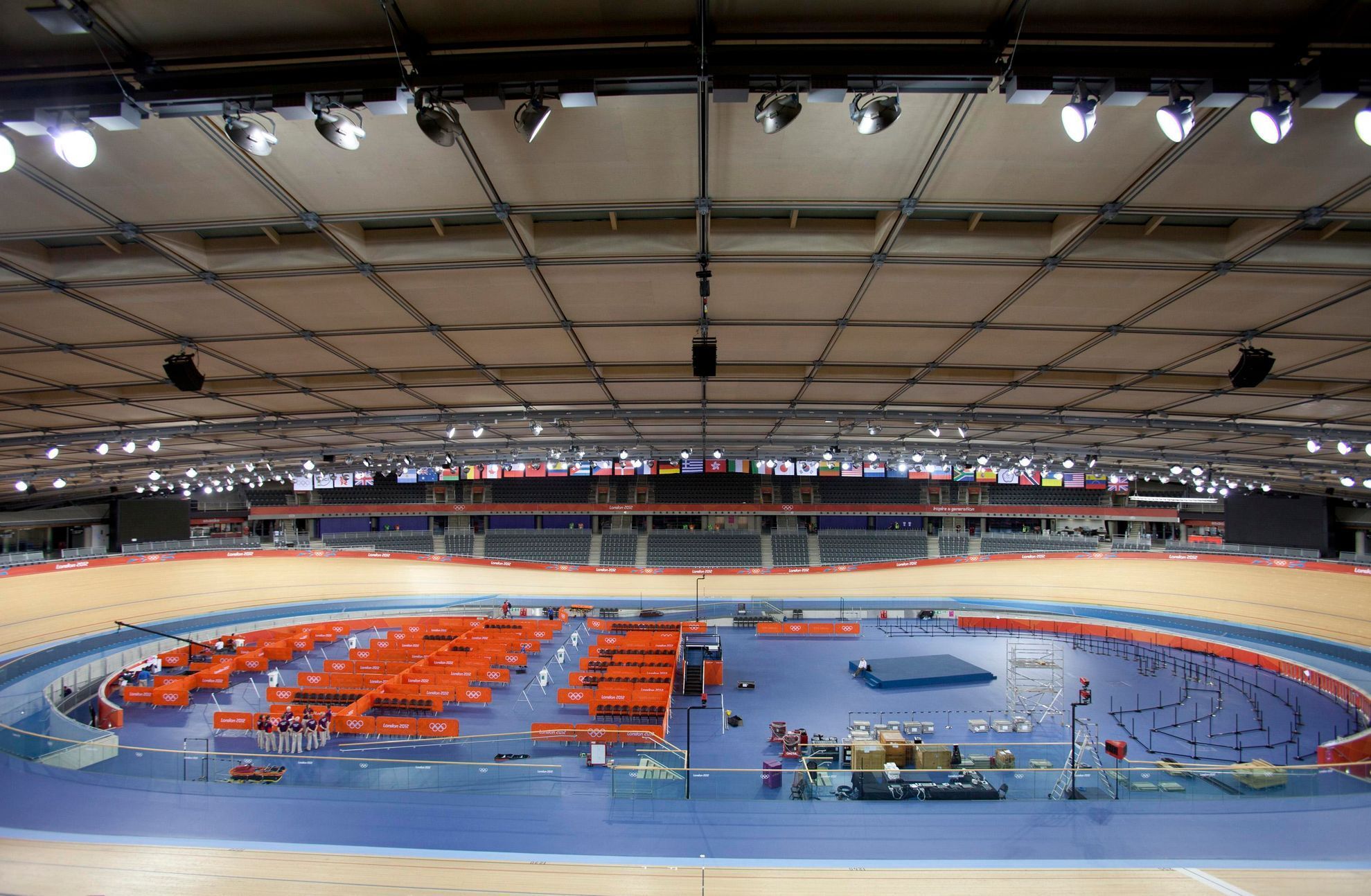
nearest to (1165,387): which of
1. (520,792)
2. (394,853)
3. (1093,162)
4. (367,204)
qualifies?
(1093,162)

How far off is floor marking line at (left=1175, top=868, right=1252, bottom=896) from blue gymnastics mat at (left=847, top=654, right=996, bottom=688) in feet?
40.0

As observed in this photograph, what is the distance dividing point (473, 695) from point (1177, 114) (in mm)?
18773

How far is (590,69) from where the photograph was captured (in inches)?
136

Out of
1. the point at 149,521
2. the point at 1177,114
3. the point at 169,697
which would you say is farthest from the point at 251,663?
the point at 1177,114

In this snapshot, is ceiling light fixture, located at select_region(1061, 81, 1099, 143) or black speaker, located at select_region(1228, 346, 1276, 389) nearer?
ceiling light fixture, located at select_region(1061, 81, 1099, 143)

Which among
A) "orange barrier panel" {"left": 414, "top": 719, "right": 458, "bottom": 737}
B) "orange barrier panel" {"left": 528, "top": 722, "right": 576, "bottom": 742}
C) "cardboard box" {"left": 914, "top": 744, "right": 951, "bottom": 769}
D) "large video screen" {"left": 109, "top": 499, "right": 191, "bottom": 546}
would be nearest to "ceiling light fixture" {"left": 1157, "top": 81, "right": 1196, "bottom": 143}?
"cardboard box" {"left": 914, "top": 744, "right": 951, "bottom": 769}

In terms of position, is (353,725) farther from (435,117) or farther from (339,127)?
(435,117)

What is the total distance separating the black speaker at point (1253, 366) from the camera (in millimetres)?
7367

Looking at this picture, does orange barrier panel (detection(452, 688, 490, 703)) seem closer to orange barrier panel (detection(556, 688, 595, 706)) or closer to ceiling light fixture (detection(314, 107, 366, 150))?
orange barrier panel (detection(556, 688, 595, 706))

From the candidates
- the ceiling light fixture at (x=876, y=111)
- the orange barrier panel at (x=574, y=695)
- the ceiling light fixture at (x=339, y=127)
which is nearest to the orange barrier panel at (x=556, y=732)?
the orange barrier panel at (x=574, y=695)

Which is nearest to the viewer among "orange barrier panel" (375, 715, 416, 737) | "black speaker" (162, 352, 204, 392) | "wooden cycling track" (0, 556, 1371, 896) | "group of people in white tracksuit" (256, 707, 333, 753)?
"wooden cycling track" (0, 556, 1371, 896)

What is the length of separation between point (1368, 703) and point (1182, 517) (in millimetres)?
36941

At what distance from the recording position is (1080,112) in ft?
11.2

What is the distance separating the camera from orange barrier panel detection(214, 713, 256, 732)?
47.9ft
